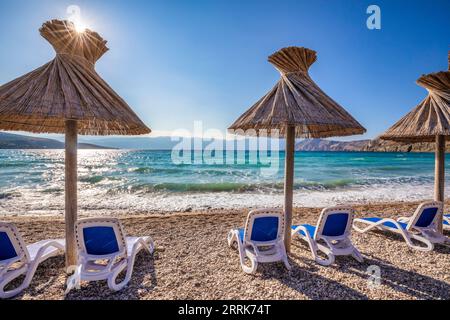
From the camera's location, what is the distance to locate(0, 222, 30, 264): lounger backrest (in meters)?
2.65

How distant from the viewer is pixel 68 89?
105 inches

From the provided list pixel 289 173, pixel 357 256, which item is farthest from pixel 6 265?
pixel 357 256

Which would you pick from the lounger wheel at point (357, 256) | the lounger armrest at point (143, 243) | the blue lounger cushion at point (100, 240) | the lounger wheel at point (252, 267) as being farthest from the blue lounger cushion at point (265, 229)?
the blue lounger cushion at point (100, 240)

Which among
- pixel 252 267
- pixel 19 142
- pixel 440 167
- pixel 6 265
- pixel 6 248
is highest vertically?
pixel 19 142

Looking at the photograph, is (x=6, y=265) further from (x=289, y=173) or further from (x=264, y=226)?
(x=289, y=173)

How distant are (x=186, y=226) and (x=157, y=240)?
106 centimetres

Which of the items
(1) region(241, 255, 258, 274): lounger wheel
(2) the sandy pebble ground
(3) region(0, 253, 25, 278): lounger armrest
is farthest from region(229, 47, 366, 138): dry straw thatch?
(3) region(0, 253, 25, 278): lounger armrest

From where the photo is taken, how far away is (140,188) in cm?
1319

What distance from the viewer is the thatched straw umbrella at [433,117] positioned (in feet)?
13.2

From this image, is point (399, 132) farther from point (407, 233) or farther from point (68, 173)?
point (68, 173)

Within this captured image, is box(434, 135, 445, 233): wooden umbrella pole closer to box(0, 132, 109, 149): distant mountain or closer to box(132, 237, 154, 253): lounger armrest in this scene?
box(132, 237, 154, 253): lounger armrest

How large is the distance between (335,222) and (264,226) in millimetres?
1133

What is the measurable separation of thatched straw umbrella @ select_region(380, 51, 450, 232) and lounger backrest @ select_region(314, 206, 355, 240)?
6.51 ft

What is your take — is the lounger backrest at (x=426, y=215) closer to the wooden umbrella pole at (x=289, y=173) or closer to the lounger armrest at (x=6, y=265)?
the wooden umbrella pole at (x=289, y=173)
